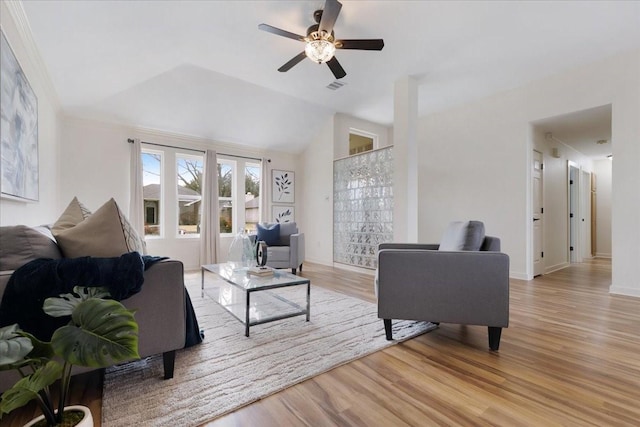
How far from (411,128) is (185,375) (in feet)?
12.3

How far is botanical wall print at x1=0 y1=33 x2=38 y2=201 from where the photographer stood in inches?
73.5

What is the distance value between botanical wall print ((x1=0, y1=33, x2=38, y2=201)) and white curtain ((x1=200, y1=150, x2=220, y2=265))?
2.58 m

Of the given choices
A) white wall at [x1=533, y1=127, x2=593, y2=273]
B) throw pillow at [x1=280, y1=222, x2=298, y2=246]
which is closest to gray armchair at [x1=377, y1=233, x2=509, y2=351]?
throw pillow at [x1=280, y1=222, x2=298, y2=246]

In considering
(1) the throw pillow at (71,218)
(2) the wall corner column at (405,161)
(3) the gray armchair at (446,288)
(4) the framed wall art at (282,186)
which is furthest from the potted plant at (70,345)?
(4) the framed wall art at (282,186)

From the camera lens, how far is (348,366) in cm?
176

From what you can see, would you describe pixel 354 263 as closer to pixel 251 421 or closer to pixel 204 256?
pixel 204 256

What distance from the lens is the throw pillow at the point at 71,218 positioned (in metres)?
1.66

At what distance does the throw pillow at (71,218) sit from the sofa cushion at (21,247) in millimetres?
276

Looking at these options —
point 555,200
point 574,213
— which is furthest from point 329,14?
point 574,213

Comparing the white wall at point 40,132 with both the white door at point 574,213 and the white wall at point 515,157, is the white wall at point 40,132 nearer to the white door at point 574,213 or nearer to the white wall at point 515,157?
the white wall at point 515,157

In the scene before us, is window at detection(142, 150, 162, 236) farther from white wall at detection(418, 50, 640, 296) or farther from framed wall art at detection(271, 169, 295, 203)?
white wall at detection(418, 50, 640, 296)

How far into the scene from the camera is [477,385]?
1.55 m

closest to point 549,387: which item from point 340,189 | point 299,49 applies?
point 299,49

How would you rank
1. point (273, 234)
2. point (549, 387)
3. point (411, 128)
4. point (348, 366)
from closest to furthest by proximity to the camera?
point (549, 387), point (348, 366), point (411, 128), point (273, 234)
